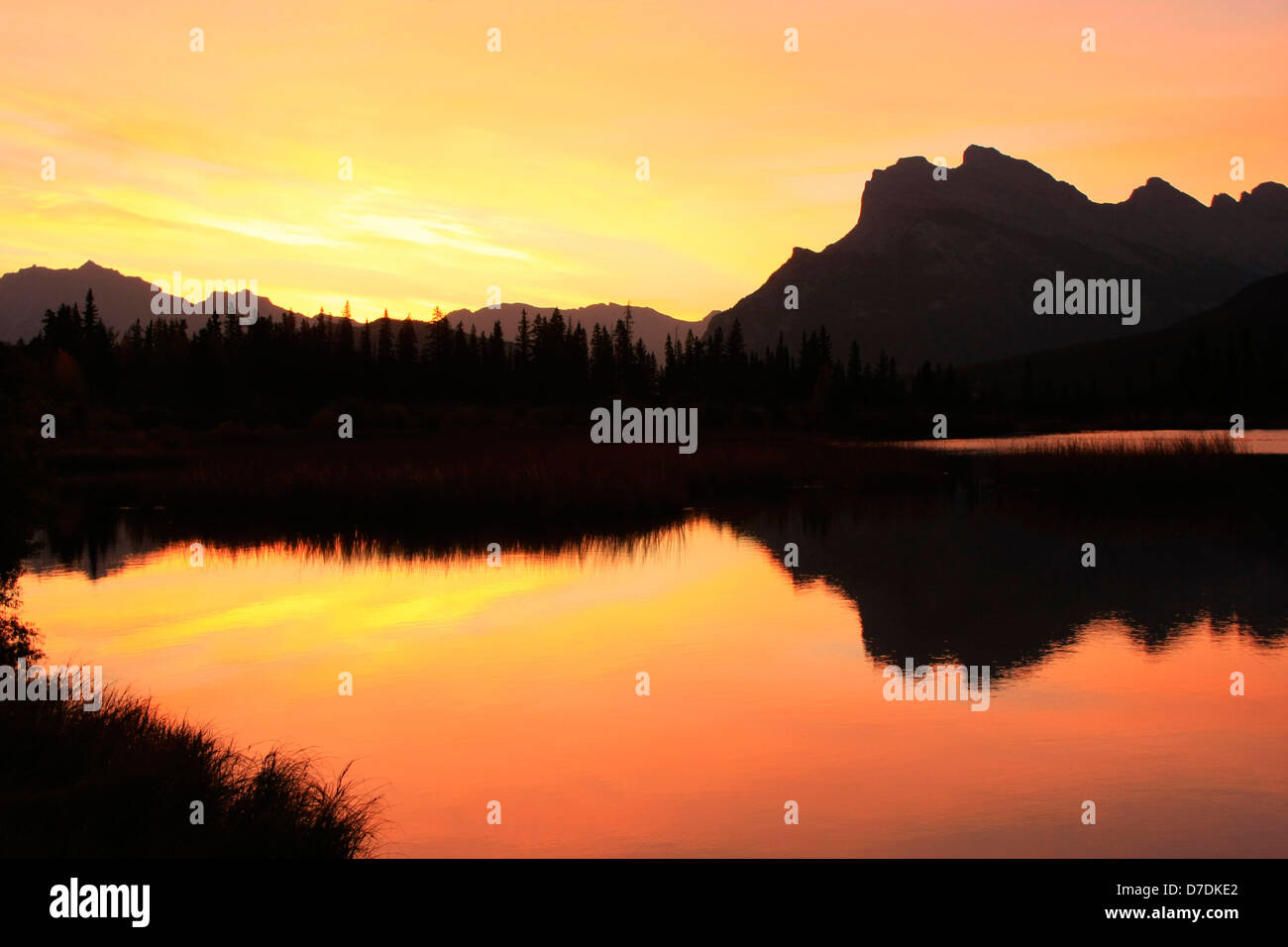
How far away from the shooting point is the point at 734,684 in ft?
52.1

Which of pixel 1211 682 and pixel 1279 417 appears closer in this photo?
pixel 1211 682

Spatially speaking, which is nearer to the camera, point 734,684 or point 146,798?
point 146,798

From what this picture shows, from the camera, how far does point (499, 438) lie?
68750mm

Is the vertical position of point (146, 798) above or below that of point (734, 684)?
above

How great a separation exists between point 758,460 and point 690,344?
9169 centimetres

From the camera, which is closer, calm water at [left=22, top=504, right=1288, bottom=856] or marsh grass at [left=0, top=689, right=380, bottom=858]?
marsh grass at [left=0, top=689, right=380, bottom=858]

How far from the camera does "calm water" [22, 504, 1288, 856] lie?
1039 cm

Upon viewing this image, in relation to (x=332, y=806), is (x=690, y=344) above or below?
above

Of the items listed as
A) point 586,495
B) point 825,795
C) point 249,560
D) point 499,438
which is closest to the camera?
point 825,795

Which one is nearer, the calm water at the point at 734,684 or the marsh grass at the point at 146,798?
the marsh grass at the point at 146,798

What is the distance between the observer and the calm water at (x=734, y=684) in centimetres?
1039
